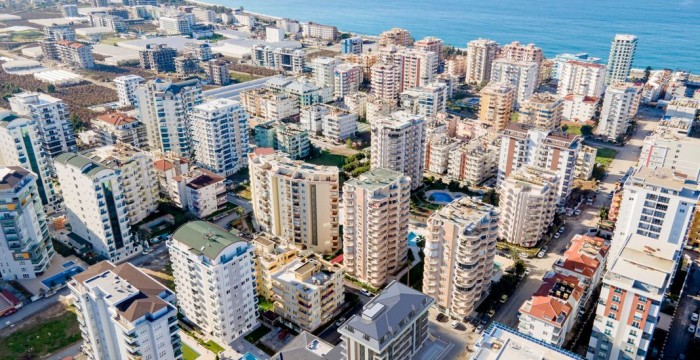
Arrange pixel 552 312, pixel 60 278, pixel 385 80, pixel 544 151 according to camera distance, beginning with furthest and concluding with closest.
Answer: pixel 385 80, pixel 544 151, pixel 60 278, pixel 552 312

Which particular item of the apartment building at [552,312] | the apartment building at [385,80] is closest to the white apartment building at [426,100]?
the apartment building at [385,80]

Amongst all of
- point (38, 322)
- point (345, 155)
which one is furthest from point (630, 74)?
point (38, 322)

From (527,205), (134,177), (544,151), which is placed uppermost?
(544,151)

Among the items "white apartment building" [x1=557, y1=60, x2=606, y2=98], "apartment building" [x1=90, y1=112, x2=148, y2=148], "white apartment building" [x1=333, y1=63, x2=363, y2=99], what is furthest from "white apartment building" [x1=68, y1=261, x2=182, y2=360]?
"white apartment building" [x1=557, y1=60, x2=606, y2=98]

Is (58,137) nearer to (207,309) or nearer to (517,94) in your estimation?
(207,309)

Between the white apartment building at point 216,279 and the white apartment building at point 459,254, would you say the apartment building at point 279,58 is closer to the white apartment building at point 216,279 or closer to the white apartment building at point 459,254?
the white apartment building at point 459,254

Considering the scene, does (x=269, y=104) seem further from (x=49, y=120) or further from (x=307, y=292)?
(x=307, y=292)

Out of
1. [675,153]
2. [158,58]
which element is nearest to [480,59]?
[675,153]
